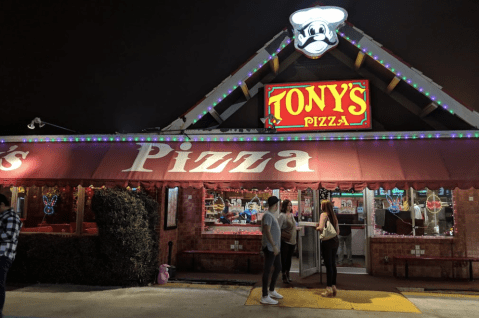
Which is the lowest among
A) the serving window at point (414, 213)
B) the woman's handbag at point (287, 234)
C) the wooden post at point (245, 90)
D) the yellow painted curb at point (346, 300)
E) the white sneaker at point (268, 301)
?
the yellow painted curb at point (346, 300)

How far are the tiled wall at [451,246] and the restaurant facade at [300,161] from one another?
0.08 feet

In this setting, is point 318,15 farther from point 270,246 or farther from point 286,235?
point 270,246

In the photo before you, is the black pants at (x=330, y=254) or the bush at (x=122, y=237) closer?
the black pants at (x=330, y=254)

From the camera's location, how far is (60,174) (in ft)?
27.8

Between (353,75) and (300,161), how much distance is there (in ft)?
11.2

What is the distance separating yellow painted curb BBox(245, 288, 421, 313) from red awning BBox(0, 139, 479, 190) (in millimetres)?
2162

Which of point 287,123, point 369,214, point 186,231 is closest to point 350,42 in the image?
point 287,123

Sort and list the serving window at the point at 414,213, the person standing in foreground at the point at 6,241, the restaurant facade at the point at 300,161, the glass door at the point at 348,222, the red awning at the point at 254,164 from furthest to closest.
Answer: the glass door at the point at 348,222 → the serving window at the point at 414,213 → the restaurant facade at the point at 300,161 → the red awning at the point at 254,164 → the person standing in foreground at the point at 6,241

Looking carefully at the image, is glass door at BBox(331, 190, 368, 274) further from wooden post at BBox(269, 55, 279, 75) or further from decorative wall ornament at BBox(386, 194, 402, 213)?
wooden post at BBox(269, 55, 279, 75)

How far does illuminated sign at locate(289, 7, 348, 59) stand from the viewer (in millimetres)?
9086

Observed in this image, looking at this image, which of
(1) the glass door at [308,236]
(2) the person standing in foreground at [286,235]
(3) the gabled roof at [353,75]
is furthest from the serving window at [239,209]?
(3) the gabled roof at [353,75]

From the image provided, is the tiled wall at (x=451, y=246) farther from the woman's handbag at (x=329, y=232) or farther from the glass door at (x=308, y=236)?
the woman's handbag at (x=329, y=232)

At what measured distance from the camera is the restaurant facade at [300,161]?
796 cm

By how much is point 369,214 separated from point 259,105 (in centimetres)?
414
